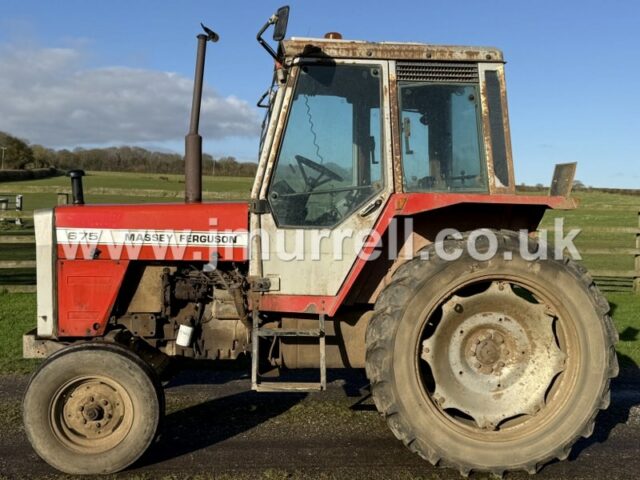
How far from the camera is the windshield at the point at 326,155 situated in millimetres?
3982

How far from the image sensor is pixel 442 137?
4090 millimetres

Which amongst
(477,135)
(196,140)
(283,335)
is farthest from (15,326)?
(477,135)

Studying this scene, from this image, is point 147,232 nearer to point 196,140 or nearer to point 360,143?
point 196,140

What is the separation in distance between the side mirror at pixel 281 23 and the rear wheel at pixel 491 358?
160 cm

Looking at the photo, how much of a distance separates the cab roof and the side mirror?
29 centimetres

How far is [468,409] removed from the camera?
3826 mm

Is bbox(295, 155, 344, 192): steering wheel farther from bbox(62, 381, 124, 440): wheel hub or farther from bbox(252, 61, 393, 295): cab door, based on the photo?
bbox(62, 381, 124, 440): wheel hub

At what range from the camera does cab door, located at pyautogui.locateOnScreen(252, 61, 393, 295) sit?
397 cm

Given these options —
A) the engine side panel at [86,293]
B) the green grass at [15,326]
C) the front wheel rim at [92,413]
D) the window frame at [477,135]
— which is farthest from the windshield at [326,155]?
the green grass at [15,326]

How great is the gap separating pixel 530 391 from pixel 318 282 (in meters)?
1.53

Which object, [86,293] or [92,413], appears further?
[86,293]

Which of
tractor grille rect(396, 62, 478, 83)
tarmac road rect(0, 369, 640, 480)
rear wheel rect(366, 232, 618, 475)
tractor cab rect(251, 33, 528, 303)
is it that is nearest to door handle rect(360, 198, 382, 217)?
tractor cab rect(251, 33, 528, 303)

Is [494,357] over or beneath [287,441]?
over

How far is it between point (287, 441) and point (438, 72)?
2.76 metres
